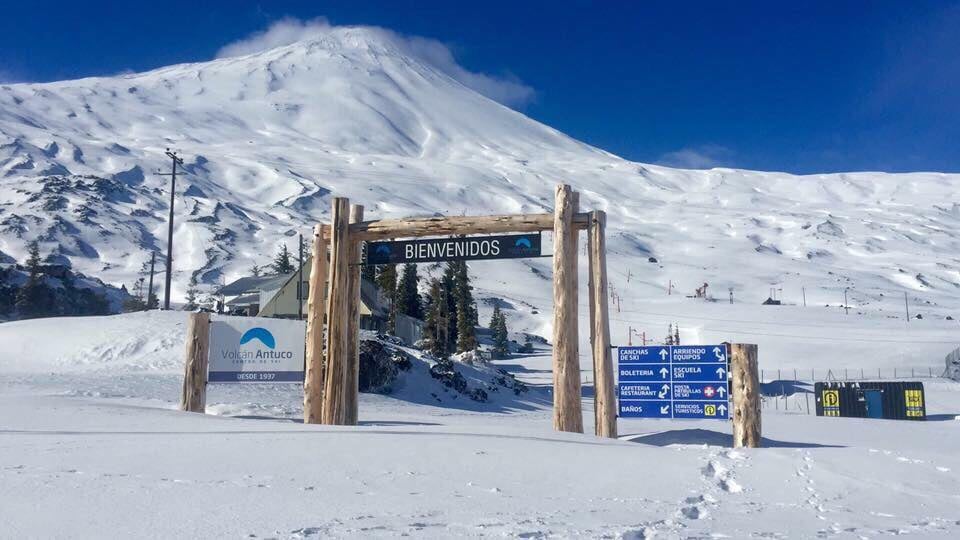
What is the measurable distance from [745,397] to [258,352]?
8.27 metres

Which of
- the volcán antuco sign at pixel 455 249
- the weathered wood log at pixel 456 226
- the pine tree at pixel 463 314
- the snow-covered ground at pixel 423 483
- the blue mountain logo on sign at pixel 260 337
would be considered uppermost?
the pine tree at pixel 463 314

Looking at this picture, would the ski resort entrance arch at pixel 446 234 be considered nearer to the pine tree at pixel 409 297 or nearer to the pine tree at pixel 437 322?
the pine tree at pixel 437 322

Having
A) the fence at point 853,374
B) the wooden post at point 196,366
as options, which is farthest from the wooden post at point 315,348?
the fence at point 853,374

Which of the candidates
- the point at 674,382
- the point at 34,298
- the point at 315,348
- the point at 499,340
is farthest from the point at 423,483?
the point at 499,340

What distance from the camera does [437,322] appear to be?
179ft

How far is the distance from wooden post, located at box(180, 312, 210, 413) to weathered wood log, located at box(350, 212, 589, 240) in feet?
10.6

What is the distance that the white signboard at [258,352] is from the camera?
1476 centimetres

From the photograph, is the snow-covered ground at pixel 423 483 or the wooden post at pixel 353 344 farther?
the wooden post at pixel 353 344

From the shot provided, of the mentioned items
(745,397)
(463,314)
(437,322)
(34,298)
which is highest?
(34,298)

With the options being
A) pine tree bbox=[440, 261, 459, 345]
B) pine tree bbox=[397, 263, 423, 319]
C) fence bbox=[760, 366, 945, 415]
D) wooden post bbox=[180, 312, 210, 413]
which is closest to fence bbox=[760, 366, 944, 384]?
fence bbox=[760, 366, 945, 415]

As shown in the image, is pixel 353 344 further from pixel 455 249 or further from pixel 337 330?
pixel 455 249

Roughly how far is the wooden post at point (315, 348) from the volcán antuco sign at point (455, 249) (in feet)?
3.00

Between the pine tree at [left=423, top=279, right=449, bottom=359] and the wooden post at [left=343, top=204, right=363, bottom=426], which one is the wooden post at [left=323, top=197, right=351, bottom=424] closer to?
the wooden post at [left=343, top=204, right=363, bottom=426]

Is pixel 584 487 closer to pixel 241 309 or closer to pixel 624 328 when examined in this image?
pixel 241 309
